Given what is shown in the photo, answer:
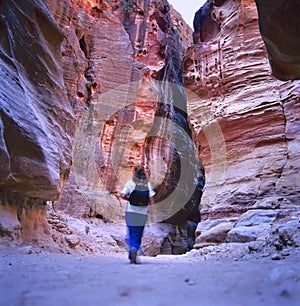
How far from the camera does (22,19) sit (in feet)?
22.5

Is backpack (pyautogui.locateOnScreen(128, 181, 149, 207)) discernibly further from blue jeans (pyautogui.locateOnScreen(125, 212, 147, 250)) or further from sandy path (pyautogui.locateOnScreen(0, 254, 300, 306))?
sandy path (pyautogui.locateOnScreen(0, 254, 300, 306))

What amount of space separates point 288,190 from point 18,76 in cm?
760

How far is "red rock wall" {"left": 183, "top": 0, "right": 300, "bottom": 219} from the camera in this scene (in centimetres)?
908

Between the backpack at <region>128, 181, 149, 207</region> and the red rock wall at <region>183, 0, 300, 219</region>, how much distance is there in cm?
510

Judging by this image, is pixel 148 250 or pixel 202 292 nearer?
pixel 202 292

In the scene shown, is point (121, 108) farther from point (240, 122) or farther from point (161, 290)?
point (161, 290)

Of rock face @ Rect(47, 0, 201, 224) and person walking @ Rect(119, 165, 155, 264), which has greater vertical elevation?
rock face @ Rect(47, 0, 201, 224)

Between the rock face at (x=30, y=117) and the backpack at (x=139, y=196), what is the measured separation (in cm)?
248

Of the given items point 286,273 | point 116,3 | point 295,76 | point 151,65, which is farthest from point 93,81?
point 286,273

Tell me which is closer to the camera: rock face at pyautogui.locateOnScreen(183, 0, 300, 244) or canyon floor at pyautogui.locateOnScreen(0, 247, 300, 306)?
canyon floor at pyautogui.locateOnScreen(0, 247, 300, 306)

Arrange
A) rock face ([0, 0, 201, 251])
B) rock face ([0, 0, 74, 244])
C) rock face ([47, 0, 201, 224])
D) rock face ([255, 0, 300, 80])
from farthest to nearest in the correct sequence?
rock face ([47, 0, 201, 224]) → rock face ([0, 0, 201, 251]) → rock face ([0, 0, 74, 244]) → rock face ([255, 0, 300, 80])

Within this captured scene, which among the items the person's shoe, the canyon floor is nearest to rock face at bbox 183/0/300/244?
the person's shoe

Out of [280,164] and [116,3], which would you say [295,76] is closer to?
[280,164]

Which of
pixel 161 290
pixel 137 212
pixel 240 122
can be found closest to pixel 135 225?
pixel 137 212
